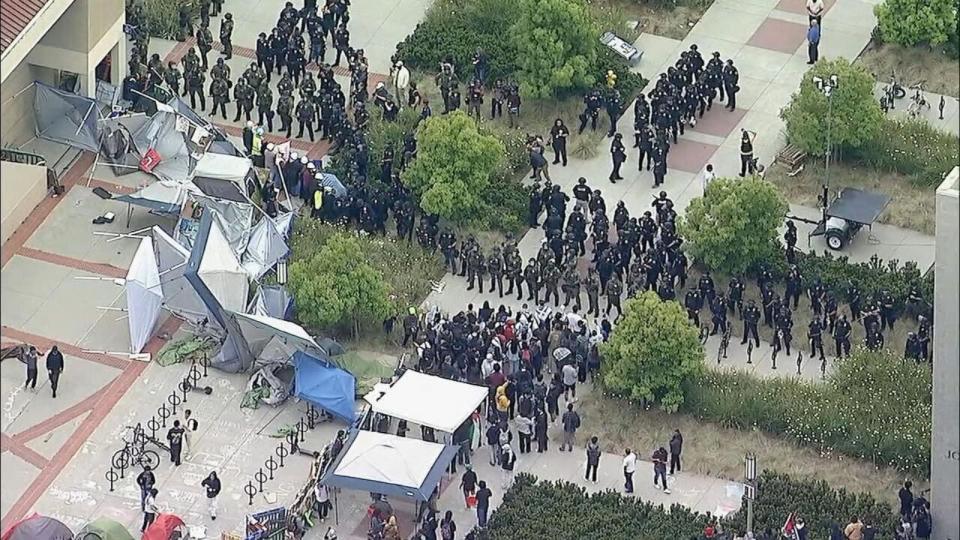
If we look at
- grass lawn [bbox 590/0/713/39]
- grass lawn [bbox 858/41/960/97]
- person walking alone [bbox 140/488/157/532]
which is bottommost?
person walking alone [bbox 140/488/157/532]

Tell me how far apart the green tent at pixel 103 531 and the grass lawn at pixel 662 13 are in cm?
2530

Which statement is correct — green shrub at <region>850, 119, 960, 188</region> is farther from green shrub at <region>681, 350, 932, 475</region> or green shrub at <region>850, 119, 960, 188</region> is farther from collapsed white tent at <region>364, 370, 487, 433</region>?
collapsed white tent at <region>364, 370, 487, 433</region>

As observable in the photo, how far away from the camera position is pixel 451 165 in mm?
63875

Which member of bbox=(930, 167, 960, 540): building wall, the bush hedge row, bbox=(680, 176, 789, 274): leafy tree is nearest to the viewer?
bbox=(930, 167, 960, 540): building wall

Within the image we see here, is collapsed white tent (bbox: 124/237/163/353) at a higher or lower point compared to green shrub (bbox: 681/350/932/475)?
lower

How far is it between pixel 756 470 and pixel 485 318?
7.59m

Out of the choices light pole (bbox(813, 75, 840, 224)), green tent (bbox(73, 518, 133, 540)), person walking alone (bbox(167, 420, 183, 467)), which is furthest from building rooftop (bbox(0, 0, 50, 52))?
light pole (bbox(813, 75, 840, 224))

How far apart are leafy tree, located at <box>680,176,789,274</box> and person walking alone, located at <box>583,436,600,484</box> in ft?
22.0

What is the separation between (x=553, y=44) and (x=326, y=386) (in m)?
13.9

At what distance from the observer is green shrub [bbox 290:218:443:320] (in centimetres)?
6250

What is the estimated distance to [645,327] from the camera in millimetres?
57531

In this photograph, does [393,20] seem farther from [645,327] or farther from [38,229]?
[645,327]

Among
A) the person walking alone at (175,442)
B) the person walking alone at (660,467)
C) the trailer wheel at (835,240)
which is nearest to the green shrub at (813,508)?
the person walking alone at (660,467)

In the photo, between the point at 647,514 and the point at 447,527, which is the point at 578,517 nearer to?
the point at 647,514
